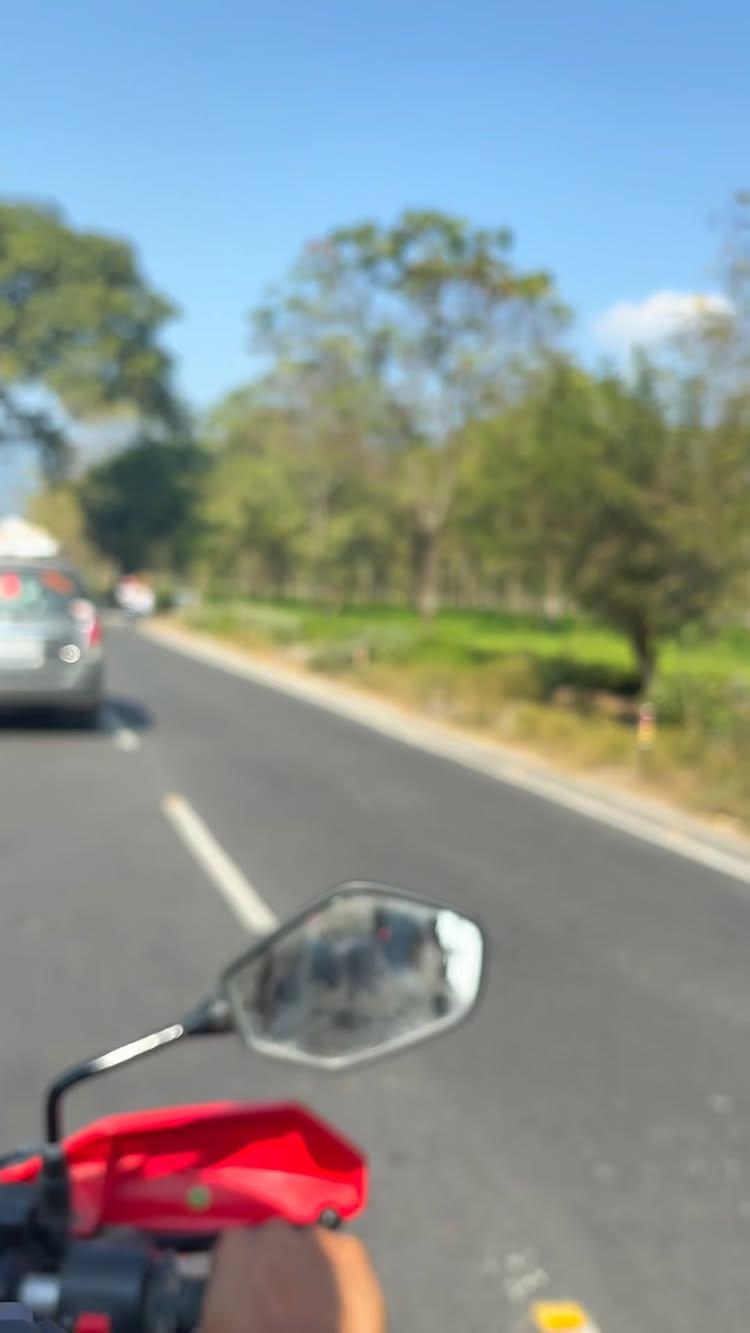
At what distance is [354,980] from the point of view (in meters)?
2.21

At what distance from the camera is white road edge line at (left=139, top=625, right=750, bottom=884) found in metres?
11.0

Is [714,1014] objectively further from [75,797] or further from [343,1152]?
[75,797]

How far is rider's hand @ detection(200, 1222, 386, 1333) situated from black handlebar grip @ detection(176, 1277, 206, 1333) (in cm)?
3

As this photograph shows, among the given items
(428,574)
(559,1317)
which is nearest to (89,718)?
(559,1317)

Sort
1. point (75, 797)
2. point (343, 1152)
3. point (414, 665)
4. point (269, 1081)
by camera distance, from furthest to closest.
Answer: point (414, 665), point (75, 797), point (269, 1081), point (343, 1152)

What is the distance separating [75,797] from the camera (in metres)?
11.8

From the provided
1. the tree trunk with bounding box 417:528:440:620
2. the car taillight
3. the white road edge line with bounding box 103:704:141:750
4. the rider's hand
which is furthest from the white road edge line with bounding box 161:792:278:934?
the tree trunk with bounding box 417:528:440:620

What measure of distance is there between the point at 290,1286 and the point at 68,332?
276 feet

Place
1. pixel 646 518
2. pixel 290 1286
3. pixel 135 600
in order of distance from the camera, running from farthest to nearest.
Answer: pixel 135 600 → pixel 646 518 → pixel 290 1286

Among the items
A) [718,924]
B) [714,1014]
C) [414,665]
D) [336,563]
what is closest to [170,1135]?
[714,1014]

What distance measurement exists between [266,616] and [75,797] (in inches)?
1253

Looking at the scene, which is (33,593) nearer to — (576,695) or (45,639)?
(45,639)

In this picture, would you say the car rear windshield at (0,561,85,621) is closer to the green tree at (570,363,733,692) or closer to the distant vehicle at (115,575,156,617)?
the green tree at (570,363,733,692)

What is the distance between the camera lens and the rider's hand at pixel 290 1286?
5.37 ft
